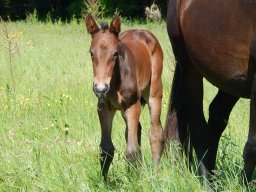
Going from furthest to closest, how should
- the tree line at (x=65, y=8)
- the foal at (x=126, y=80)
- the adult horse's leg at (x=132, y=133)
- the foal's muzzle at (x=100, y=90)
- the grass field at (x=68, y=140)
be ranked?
the tree line at (x=65, y=8)
the adult horse's leg at (x=132, y=133)
the foal at (x=126, y=80)
the foal's muzzle at (x=100, y=90)
the grass field at (x=68, y=140)

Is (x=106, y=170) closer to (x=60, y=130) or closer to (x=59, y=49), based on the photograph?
(x=60, y=130)

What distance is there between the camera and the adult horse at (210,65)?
11.6 ft

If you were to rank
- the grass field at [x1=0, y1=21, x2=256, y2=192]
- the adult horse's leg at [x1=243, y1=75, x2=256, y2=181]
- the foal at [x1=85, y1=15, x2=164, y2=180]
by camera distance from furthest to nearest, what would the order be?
the foal at [x1=85, y1=15, x2=164, y2=180]
the grass field at [x1=0, y1=21, x2=256, y2=192]
the adult horse's leg at [x1=243, y1=75, x2=256, y2=181]

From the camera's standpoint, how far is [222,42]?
3715mm

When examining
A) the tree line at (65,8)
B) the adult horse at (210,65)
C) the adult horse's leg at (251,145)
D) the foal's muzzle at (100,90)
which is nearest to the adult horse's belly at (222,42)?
the adult horse at (210,65)

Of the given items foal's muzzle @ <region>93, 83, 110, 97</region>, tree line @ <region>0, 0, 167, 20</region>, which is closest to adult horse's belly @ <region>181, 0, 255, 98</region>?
foal's muzzle @ <region>93, 83, 110, 97</region>

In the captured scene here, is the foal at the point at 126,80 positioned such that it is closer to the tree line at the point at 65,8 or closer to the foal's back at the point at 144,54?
the foal's back at the point at 144,54

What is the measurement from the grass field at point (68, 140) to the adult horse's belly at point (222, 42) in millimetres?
638

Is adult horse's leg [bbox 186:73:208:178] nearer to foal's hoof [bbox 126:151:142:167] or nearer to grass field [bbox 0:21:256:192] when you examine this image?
grass field [bbox 0:21:256:192]

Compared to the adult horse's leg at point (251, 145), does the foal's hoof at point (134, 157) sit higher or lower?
lower

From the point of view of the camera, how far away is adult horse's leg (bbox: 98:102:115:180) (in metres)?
4.33

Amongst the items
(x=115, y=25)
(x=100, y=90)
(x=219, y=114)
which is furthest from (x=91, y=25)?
(x=219, y=114)

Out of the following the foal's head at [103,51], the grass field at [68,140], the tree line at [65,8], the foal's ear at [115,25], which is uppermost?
the foal's ear at [115,25]

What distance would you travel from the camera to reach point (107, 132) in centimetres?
449
